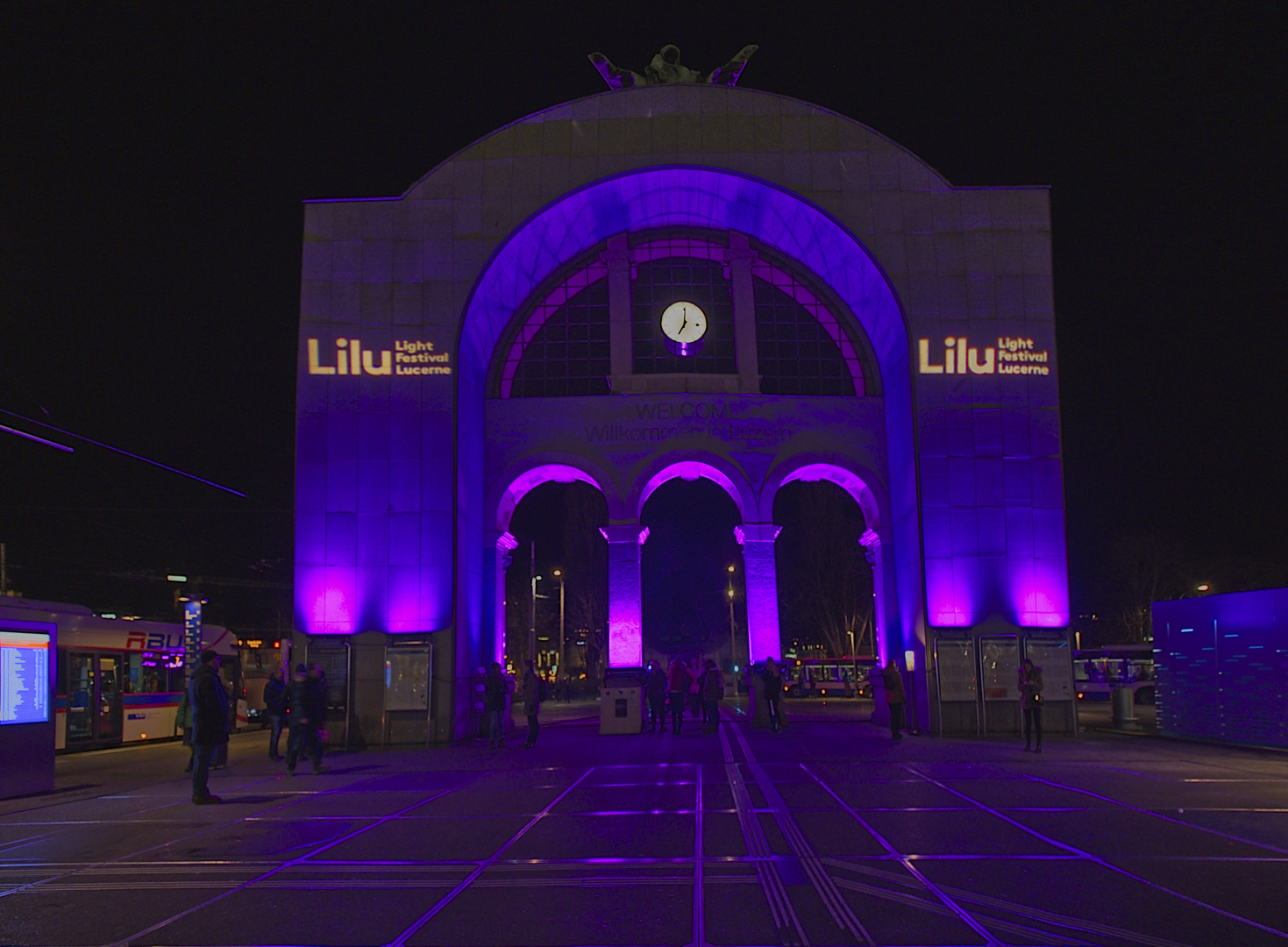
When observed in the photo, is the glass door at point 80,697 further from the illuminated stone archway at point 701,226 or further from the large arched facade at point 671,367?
the illuminated stone archway at point 701,226

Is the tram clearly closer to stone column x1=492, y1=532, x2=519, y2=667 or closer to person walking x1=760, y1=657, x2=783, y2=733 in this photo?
stone column x1=492, y1=532, x2=519, y2=667

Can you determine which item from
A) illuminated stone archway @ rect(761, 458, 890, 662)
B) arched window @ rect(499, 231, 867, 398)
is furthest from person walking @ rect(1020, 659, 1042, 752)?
arched window @ rect(499, 231, 867, 398)

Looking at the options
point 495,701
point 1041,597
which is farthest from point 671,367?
point 1041,597

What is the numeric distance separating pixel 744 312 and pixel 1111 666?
30.7 metres

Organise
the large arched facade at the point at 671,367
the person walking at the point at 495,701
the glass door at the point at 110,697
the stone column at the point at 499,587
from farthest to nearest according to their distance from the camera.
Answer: the stone column at the point at 499,587
the glass door at the point at 110,697
the large arched facade at the point at 671,367
the person walking at the point at 495,701

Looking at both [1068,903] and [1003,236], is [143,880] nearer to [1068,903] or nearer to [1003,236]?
[1068,903]

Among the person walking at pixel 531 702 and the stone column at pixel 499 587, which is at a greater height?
the stone column at pixel 499 587

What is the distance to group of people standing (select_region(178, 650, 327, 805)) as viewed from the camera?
39.3ft

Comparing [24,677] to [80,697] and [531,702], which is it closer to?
[531,702]

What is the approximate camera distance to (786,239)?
24516 millimetres

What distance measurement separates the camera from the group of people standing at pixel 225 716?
12.0 meters

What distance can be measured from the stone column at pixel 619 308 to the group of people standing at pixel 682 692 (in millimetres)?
7462

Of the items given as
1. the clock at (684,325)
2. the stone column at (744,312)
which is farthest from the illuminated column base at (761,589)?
the clock at (684,325)

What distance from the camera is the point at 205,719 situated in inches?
478
